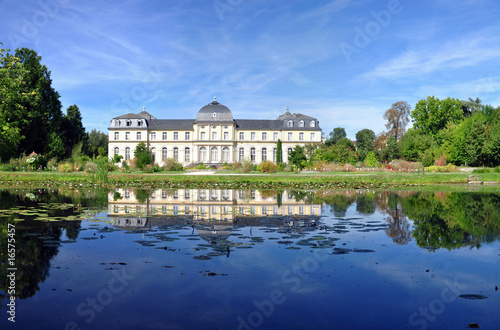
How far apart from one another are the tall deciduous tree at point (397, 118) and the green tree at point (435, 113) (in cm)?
347

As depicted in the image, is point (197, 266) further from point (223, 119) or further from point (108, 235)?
point (223, 119)

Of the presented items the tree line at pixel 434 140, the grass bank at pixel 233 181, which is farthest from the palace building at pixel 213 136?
the grass bank at pixel 233 181

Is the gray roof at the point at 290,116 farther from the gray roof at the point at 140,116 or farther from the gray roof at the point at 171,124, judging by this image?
the gray roof at the point at 140,116

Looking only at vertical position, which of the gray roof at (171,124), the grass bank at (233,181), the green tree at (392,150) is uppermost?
the gray roof at (171,124)

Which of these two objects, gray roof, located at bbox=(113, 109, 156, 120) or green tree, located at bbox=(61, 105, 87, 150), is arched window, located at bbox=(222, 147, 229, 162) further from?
green tree, located at bbox=(61, 105, 87, 150)

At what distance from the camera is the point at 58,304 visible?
161 inches

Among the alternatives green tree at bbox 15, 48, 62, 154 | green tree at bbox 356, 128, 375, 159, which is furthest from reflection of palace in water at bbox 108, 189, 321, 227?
green tree at bbox 356, 128, 375, 159

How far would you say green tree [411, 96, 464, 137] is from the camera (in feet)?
163

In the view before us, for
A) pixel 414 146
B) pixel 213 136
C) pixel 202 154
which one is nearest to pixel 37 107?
pixel 202 154

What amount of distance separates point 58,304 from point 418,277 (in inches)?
176

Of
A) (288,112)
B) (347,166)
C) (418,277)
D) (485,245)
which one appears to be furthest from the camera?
(288,112)

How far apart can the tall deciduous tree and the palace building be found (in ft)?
34.4

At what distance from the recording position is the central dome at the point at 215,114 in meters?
54.9

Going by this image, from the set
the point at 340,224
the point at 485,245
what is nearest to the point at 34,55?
the point at 340,224
